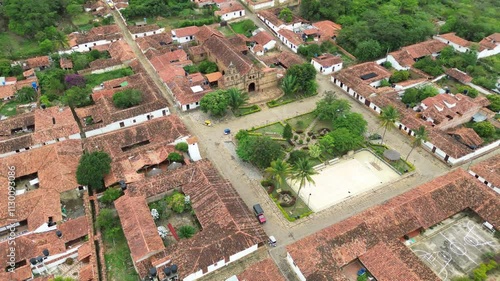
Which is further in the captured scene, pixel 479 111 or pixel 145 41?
pixel 145 41

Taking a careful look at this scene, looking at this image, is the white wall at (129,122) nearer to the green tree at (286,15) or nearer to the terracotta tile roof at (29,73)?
the terracotta tile roof at (29,73)

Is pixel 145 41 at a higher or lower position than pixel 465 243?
higher

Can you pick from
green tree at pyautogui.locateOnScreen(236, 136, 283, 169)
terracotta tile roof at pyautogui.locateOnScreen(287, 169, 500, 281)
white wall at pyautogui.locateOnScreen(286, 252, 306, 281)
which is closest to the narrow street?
white wall at pyautogui.locateOnScreen(286, 252, 306, 281)

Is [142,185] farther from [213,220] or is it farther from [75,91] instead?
[75,91]

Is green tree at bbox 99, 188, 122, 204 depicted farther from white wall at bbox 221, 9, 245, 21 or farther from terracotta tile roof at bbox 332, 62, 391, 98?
white wall at bbox 221, 9, 245, 21

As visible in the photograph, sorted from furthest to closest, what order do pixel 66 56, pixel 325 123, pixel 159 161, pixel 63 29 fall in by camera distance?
pixel 63 29
pixel 66 56
pixel 325 123
pixel 159 161

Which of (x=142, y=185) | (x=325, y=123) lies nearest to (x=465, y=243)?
(x=325, y=123)

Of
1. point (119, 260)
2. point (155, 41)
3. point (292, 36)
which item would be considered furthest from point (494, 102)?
point (155, 41)
